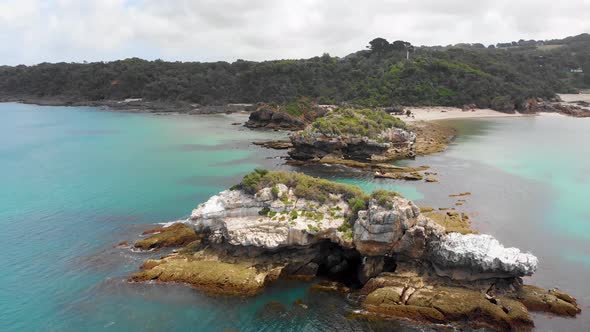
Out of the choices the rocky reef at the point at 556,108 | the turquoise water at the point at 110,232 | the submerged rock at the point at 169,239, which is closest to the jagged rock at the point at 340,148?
the turquoise water at the point at 110,232

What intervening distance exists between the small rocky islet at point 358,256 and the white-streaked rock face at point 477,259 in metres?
0.05

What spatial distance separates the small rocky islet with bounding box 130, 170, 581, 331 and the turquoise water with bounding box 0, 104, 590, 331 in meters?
1.16

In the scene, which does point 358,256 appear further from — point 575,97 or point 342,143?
point 575,97

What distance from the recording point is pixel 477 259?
71.7ft

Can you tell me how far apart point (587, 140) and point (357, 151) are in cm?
4531

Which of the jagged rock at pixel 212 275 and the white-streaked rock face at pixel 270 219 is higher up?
the white-streaked rock face at pixel 270 219

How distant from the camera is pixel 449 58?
132 m

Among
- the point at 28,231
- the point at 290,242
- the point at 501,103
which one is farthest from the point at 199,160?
the point at 501,103

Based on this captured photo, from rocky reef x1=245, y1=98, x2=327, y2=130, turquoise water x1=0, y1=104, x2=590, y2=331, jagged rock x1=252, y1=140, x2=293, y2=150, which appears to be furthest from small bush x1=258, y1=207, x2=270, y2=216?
rocky reef x1=245, y1=98, x2=327, y2=130

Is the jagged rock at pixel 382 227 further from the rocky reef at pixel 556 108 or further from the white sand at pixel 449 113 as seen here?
the rocky reef at pixel 556 108

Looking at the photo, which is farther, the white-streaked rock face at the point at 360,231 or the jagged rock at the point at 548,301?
the white-streaked rock face at the point at 360,231

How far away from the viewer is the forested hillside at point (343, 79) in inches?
4434

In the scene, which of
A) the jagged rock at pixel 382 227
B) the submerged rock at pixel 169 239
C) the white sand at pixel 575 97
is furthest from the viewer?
the white sand at pixel 575 97

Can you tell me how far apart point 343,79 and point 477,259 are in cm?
11427
